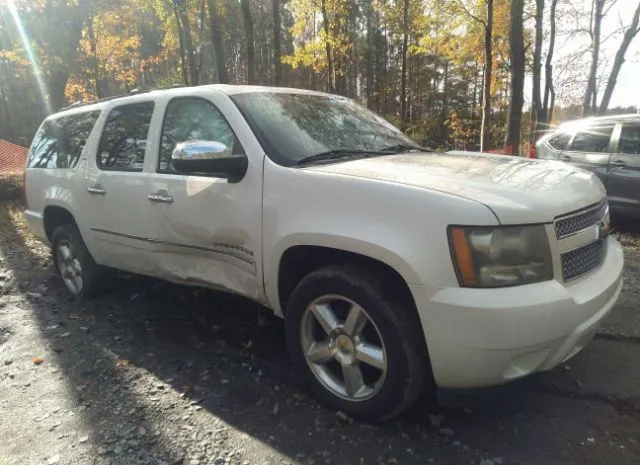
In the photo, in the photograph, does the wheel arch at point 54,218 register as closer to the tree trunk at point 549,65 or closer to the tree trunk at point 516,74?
the tree trunk at point 516,74

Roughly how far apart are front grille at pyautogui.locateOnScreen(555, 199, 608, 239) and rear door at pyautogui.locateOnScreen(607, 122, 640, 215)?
437cm

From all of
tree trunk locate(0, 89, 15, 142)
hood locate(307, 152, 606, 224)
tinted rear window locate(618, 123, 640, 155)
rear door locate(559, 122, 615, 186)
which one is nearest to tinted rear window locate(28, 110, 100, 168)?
hood locate(307, 152, 606, 224)

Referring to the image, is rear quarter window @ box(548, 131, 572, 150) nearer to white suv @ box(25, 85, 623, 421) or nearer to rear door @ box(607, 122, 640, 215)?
rear door @ box(607, 122, 640, 215)

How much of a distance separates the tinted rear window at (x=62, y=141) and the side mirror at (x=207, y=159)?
1.96m

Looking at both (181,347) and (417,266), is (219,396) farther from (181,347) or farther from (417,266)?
(417,266)

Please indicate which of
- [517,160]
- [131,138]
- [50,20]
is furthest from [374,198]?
[50,20]

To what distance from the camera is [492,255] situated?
214 cm

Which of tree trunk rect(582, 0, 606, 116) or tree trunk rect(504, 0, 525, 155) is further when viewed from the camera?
tree trunk rect(582, 0, 606, 116)

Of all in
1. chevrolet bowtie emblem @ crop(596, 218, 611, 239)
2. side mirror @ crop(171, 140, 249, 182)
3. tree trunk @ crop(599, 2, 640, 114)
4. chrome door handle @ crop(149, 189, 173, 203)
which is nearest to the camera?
chevrolet bowtie emblem @ crop(596, 218, 611, 239)

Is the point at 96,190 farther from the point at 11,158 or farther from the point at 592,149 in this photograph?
the point at 11,158

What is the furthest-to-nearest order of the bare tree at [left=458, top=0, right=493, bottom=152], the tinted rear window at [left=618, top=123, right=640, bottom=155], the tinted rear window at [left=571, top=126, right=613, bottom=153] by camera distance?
the bare tree at [left=458, top=0, right=493, bottom=152] < the tinted rear window at [left=571, top=126, right=613, bottom=153] < the tinted rear window at [left=618, top=123, right=640, bottom=155]

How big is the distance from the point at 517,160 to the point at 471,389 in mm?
1599

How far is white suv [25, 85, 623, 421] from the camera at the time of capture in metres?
2.15

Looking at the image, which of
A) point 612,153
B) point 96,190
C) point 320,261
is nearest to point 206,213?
point 320,261
